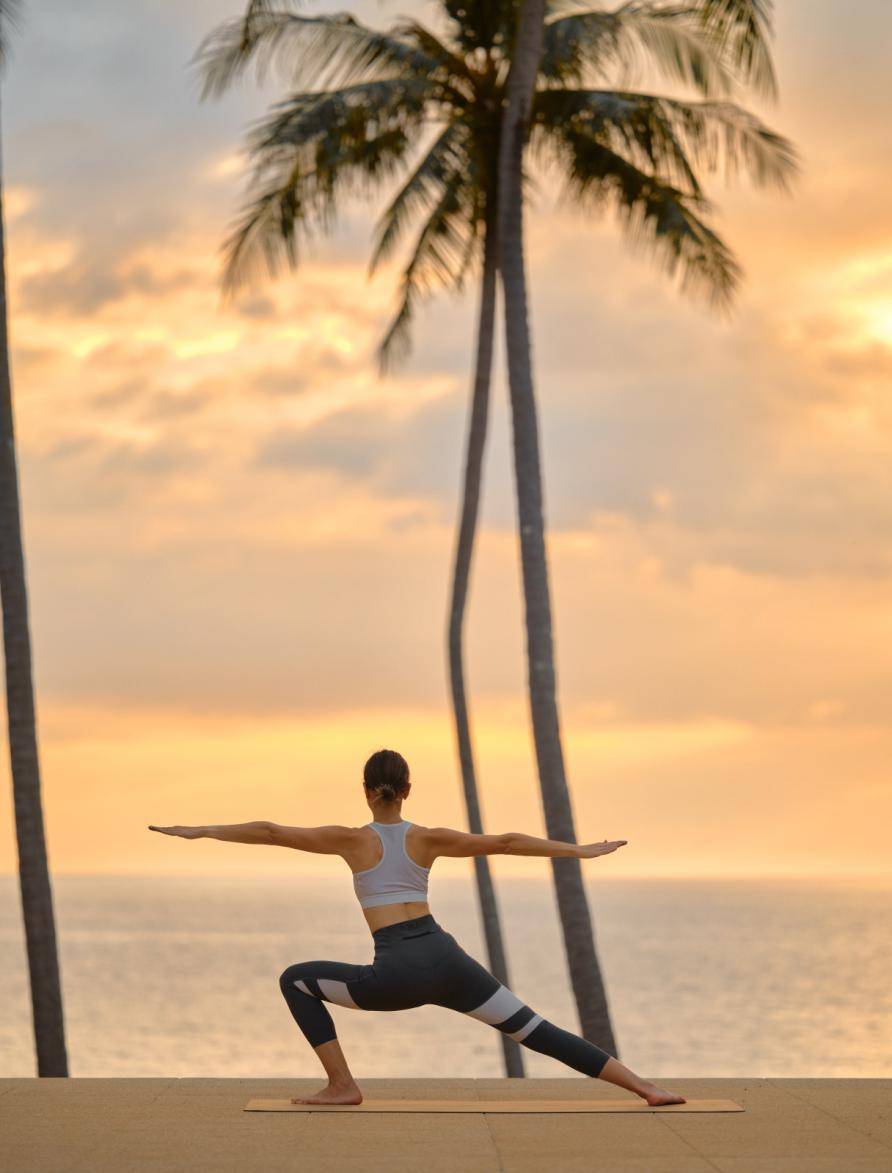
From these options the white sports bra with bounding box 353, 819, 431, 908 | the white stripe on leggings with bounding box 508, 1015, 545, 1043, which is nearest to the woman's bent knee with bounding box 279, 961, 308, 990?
the white sports bra with bounding box 353, 819, 431, 908

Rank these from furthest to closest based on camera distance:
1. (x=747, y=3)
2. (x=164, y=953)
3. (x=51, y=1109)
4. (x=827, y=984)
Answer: (x=164, y=953) < (x=827, y=984) < (x=747, y=3) < (x=51, y=1109)

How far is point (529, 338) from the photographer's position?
16.5 meters

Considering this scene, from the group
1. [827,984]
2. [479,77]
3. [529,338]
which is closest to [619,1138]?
[529,338]

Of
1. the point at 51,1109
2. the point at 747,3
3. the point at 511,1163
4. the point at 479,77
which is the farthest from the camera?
the point at 479,77

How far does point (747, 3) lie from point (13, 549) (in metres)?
8.81

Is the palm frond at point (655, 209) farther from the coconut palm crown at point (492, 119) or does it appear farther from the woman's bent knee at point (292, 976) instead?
the woman's bent knee at point (292, 976)

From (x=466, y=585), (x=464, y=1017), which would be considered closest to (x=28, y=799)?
(x=466, y=585)

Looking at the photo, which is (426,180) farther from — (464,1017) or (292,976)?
(464,1017)

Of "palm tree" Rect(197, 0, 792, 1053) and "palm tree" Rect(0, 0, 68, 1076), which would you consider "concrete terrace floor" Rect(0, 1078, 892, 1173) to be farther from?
"palm tree" Rect(197, 0, 792, 1053)

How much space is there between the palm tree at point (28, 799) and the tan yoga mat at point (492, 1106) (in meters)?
6.11

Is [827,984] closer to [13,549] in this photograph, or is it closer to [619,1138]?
[13,549]

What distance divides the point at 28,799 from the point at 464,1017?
5323 centimetres

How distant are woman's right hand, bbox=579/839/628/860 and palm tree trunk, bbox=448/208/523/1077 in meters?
13.3

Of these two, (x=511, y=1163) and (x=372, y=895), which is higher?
(x=372, y=895)
